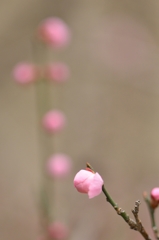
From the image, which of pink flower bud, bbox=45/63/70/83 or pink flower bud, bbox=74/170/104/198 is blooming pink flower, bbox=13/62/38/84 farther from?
pink flower bud, bbox=74/170/104/198

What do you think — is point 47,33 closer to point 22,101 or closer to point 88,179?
point 88,179

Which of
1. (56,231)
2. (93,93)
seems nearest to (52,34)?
(56,231)

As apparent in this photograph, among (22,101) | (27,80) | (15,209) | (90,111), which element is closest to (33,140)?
(22,101)

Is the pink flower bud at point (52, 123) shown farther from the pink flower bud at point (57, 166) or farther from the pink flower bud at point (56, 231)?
the pink flower bud at point (56, 231)

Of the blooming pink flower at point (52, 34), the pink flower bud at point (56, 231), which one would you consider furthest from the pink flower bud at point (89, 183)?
the blooming pink flower at point (52, 34)

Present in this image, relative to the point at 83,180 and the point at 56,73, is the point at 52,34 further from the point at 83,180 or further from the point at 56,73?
the point at 83,180

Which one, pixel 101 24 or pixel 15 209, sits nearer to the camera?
pixel 15 209
